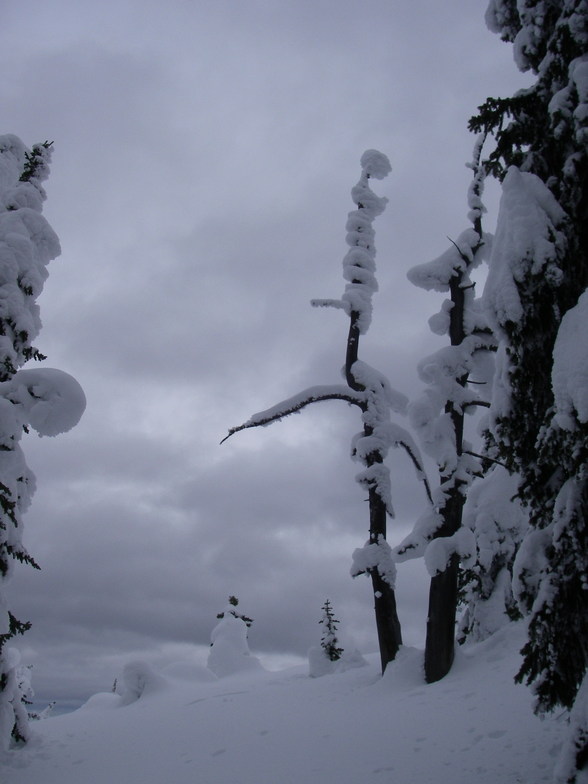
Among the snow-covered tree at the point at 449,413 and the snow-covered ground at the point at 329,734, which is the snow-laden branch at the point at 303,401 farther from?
the snow-covered ground at the point at 329,734

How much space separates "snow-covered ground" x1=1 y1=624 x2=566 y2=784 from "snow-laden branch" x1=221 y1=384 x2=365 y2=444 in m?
5.97

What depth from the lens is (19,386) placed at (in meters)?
10.4

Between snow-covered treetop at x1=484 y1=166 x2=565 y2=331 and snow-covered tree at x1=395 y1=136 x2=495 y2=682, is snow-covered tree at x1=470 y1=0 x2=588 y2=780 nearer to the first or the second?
snow-covered treetop at x1=484 y1=166 x2=565 y2=331

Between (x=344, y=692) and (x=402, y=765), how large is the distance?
4733 mm

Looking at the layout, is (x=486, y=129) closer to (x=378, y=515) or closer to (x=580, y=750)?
(x=580, y=750)

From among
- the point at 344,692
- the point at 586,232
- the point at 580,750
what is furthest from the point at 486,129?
the point at 344,692

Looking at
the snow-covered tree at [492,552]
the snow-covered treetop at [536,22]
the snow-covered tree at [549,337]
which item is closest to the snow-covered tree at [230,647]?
the snow-covered tree at [492,552]

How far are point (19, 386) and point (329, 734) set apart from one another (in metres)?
8.08

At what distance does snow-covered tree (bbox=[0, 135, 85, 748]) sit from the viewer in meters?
10.2

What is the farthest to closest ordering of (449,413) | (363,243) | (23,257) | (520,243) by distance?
(363,243)
(449,413)
(23,257)
(520,243)

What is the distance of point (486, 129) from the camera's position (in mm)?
7844

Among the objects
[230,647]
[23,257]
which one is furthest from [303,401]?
[230,647]

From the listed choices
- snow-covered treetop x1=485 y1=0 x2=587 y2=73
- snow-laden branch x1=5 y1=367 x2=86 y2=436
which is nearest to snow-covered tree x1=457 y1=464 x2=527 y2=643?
snow-covered treetop x1=485 y1=0 x2=587 y2=73

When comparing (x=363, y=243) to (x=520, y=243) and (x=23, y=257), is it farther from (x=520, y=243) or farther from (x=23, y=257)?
(x=520, y=243)
